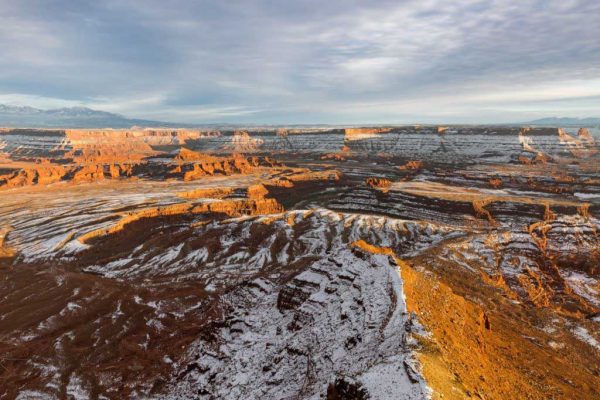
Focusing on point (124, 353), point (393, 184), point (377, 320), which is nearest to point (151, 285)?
point (124, 353)

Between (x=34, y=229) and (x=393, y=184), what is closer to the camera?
(x=34, y=229)

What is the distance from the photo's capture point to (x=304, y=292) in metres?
29.0

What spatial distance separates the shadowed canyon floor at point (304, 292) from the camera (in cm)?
2064

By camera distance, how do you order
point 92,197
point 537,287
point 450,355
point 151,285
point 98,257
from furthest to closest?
point 92,197, point 98,257, point 151,285, point 537,287, point 450,355

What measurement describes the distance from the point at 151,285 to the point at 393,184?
71675 millimetres

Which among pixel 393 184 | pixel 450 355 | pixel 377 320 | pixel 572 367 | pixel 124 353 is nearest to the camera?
pixel 450 355

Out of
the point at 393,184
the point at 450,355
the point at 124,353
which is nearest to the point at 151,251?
the point at 124,353

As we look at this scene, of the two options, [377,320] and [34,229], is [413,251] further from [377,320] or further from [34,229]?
[34,229]

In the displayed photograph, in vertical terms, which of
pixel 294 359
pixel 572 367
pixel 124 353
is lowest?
pixel 124 353

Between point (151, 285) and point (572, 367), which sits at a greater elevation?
point (572, 367)

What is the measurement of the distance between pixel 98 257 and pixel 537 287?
60.7 metres

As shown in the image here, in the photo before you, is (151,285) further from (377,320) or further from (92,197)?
(92,197)

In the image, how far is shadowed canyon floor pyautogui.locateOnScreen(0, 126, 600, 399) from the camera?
2064 cm

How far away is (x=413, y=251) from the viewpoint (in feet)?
171
